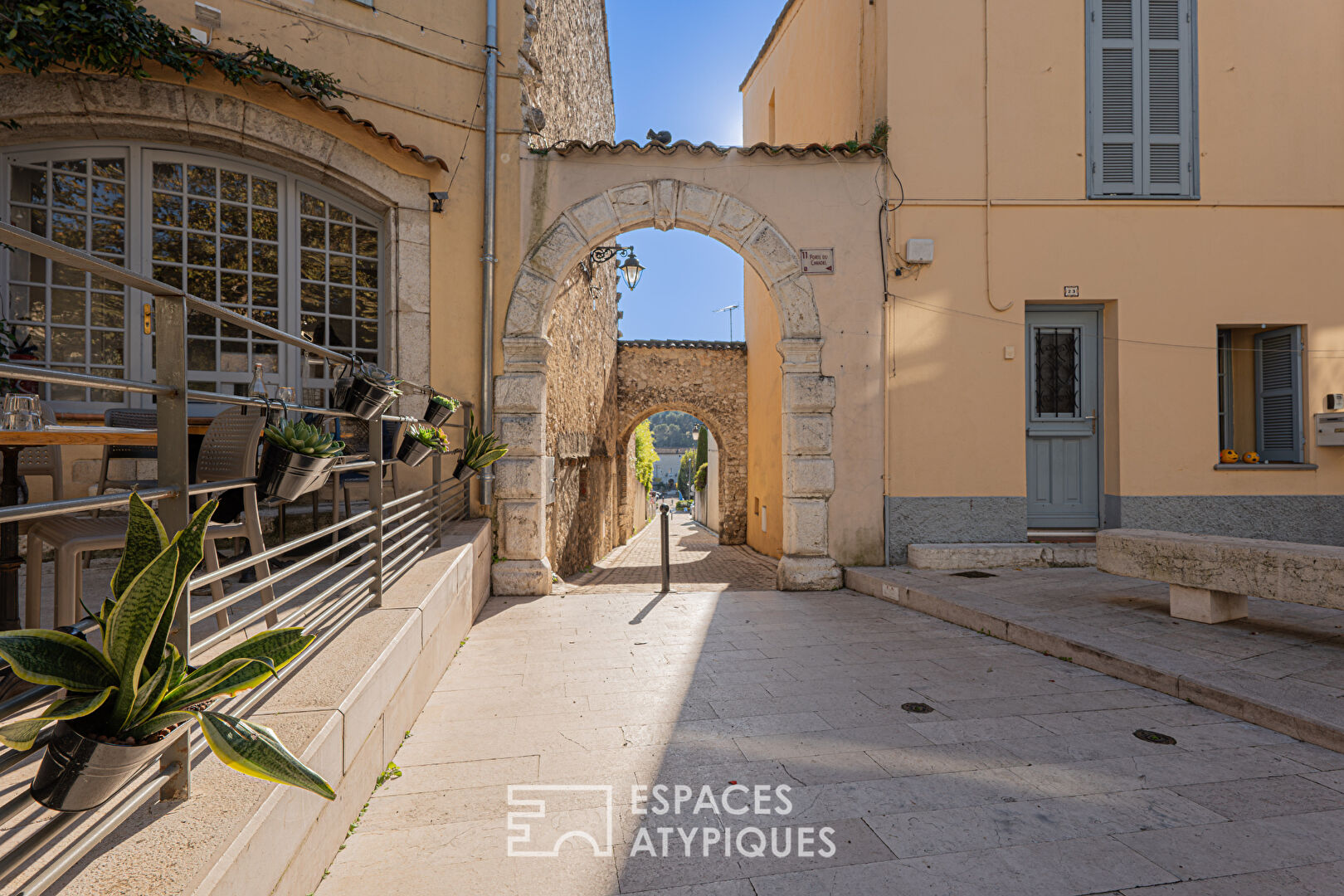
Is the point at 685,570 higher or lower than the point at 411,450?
lower

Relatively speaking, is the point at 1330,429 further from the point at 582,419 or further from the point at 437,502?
the point at 437,502

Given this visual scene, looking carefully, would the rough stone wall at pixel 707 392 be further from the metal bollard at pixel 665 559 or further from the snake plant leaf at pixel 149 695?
the snake plant leaf at pixel 149 695

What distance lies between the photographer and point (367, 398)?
2.84 meters

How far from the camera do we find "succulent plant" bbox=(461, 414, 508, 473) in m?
4.95

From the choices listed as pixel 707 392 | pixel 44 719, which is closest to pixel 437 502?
pixel 44 719

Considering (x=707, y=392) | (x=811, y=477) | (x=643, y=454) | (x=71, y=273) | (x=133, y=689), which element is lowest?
(x=133, y=689)

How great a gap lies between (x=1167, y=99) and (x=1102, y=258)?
1708 mm

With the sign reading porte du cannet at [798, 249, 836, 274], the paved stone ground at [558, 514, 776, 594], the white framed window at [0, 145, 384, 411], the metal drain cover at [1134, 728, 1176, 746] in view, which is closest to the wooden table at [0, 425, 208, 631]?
the white framed window at [0, 145, 384, 411]

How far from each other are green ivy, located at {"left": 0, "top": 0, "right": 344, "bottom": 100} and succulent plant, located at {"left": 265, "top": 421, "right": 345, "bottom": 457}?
3831mm

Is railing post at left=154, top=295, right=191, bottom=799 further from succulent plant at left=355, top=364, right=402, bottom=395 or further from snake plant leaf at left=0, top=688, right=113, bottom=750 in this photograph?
succulent plant at left=355, top=364, right=402, bottom=395

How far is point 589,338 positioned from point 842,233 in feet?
13.5

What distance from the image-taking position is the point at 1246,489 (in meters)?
6.02

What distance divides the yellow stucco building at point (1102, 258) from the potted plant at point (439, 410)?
340 cm

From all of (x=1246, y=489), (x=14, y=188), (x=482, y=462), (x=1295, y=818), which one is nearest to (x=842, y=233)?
(x=482, y=462)
